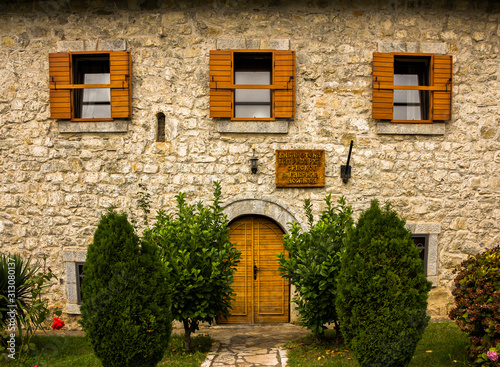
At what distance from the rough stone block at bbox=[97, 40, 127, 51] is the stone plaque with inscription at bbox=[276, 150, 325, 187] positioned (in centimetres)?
306

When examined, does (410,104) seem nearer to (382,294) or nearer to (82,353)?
(382,294)

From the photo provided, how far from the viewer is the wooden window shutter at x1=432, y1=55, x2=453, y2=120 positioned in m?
6.56

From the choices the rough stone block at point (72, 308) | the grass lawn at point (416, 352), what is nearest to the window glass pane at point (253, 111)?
the grass lawn at point (416, 352)

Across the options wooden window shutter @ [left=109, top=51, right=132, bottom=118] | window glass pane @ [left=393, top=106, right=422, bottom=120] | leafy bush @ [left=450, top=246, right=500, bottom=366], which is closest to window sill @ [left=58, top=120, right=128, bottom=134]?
wooden window shutter @ [left=109, top=51, right=132, bottom=118]

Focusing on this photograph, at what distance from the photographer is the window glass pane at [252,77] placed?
6.77m

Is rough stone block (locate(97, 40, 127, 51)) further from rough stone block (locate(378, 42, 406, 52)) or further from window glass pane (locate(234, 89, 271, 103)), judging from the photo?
rough stone block (locate(378, 42, 406, 52))

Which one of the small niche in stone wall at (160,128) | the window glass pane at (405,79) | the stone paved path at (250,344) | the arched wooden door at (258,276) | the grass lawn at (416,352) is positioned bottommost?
the stone paved path at (250,344)

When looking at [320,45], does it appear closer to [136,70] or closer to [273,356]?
[136,70]

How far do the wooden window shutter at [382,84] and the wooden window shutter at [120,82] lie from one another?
4.01 metres

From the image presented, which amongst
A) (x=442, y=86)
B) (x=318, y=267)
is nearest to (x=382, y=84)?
(x=442, y=86)

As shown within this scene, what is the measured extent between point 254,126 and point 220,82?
2.94 feet

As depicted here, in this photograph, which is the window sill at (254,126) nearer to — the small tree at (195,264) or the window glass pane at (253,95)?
the window glass pane at (253,95)

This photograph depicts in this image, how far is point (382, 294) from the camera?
163 inches

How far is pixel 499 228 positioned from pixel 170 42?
6.34m
